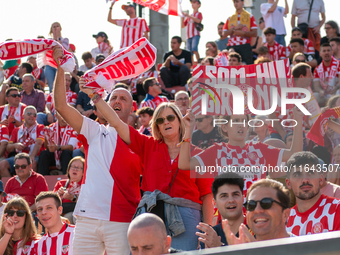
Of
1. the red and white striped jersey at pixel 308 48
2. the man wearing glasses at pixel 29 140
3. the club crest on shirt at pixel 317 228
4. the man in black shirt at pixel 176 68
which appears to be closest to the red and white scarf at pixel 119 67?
the club crest on shirt at pixel 317 228

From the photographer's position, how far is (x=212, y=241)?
9.35 feet

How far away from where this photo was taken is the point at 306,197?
3.21 meters

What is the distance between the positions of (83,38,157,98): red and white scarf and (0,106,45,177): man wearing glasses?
4.35 metres

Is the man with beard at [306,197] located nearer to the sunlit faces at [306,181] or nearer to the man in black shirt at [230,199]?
the sunlit faces at [306,181]

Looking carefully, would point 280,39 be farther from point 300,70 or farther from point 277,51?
point 300,70

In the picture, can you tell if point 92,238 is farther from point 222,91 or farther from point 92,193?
point 222,91

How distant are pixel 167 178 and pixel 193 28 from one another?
29.4 ft

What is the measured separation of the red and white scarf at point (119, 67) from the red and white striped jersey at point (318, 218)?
182 centimetres

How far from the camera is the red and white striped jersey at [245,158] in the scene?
11.5ft

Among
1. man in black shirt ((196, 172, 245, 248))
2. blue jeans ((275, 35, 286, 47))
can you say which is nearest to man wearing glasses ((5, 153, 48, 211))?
man in black shirt ((196, 172, 245, 248))

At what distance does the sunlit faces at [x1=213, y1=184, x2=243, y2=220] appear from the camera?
3.10 m

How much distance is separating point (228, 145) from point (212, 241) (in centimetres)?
99

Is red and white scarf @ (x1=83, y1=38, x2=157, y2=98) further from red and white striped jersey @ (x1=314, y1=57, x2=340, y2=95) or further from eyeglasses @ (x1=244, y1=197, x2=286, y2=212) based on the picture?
red and white striped jersey @ (x1=314, y1=57, x2=340, y2=95)

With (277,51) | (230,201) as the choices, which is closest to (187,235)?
(230,201)
